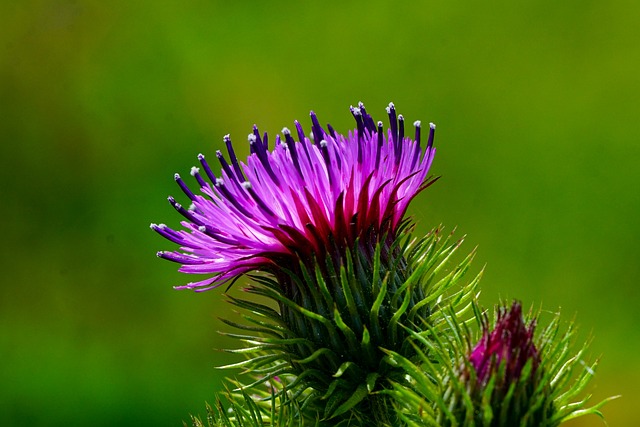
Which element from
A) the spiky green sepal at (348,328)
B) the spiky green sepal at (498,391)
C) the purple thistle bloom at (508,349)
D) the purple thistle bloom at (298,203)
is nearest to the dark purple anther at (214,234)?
the purple thistle bloom at (298,203)

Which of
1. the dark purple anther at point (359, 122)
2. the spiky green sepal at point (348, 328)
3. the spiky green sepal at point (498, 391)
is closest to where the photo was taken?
the spiky green sepal at point (498, 391)

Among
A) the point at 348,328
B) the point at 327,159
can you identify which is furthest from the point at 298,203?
the point at 348,328

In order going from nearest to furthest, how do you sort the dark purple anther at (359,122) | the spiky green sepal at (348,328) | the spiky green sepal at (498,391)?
the spiky green sepal at (498,391) < the spiky green sepal at (348,328) < the dark purple anther at (359,122)

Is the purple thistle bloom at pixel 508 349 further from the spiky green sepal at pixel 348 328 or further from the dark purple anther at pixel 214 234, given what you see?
the dark purple anther at pixel 214 234

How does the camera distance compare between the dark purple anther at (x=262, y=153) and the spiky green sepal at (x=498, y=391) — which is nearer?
the spiky green sepal at (x=498, y=391)

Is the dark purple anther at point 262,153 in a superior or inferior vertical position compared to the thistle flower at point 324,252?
superior

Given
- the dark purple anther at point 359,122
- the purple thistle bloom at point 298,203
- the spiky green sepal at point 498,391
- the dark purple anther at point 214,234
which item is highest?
the dark purple anther at point 359,122

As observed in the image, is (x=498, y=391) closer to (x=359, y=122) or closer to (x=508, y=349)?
(x=508, y=349)
